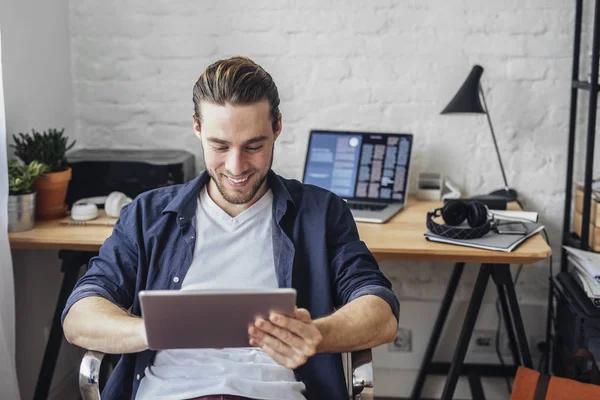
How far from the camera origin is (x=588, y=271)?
2.13 meters

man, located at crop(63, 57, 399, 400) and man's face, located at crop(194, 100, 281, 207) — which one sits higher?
man's face, located at crop(194, 100, 281, 207)

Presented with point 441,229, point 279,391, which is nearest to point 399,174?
point 441,229

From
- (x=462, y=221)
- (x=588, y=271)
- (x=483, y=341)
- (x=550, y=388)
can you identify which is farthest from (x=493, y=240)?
(x=483, y=341)

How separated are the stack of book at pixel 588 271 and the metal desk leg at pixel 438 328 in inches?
14.2

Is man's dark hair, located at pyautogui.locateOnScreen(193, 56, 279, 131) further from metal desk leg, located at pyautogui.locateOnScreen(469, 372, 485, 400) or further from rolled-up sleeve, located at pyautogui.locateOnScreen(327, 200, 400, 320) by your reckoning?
metal desk leg, located at pyautogui.locateOnScreen(469, 372, 485, 400)

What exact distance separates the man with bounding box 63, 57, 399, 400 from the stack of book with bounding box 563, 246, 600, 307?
767mm

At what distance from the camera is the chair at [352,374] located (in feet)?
4.92

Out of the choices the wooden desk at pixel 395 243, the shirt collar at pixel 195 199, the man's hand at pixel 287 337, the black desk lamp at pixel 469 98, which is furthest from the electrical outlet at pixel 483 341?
the man's hand at pixel 287 337

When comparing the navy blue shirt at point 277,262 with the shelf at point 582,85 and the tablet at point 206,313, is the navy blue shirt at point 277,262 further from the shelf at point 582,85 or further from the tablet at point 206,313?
the shelf at point 582,85

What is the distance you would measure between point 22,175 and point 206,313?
112 centimetres

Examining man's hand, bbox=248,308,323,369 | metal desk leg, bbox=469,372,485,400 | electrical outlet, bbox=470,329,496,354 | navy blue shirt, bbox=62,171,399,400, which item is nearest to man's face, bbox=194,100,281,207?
navy blue shirt, bbox=62,171,399,400

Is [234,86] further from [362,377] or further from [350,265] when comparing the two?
[362,377]

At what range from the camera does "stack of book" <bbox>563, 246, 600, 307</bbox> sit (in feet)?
6.80

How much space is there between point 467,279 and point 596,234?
1.63 feet
